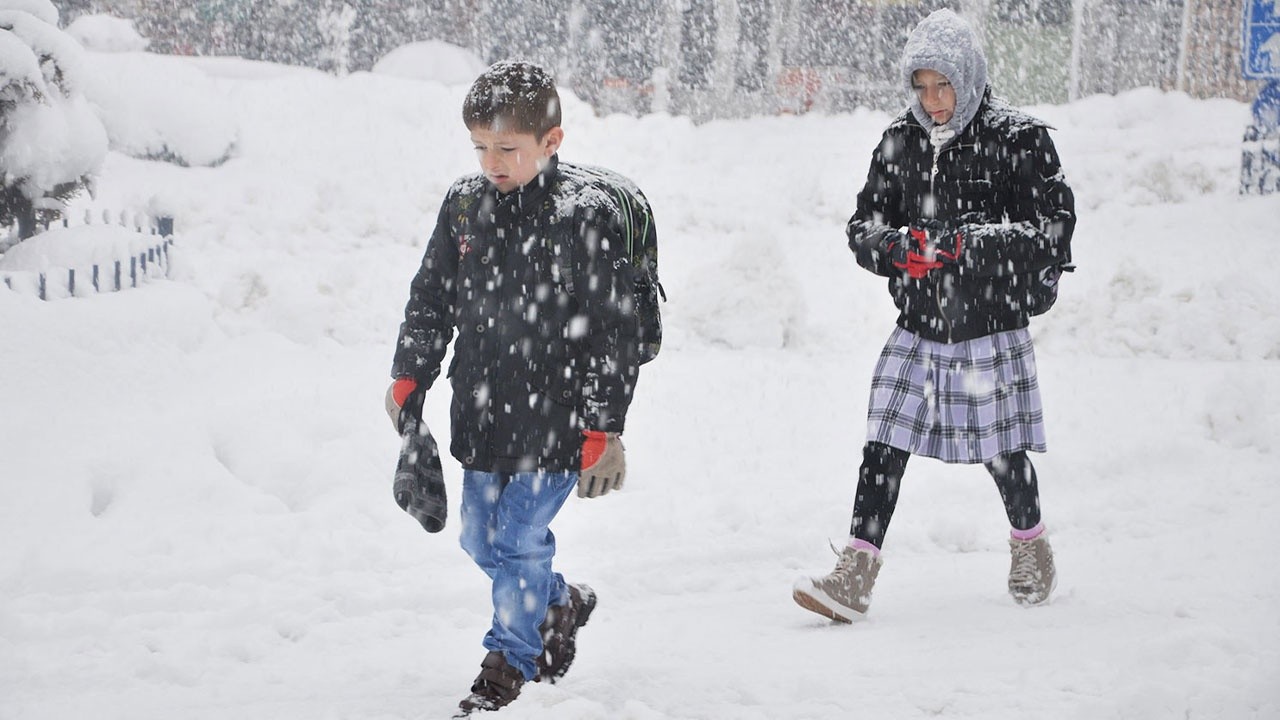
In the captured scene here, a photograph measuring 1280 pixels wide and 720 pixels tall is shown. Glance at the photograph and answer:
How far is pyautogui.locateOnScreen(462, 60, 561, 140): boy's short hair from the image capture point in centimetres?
290

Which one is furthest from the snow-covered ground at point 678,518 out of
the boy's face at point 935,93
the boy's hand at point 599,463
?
the boy's face at point 935,93

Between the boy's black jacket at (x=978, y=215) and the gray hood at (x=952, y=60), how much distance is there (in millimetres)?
60

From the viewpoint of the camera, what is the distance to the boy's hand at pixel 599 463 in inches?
116

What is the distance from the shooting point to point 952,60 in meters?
3.54

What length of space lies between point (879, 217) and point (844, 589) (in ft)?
4.07

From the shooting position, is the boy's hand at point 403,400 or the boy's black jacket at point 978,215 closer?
the boy's hand at point 403,400

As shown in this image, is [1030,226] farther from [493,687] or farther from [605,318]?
[493,687]

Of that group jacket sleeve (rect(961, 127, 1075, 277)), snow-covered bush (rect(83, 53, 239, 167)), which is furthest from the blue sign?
snow-covered bush (rect(83, 53, 239, 167))

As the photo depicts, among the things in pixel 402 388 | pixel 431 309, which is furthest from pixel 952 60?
pixel 402 388

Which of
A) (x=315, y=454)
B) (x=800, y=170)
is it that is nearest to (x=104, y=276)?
(x=315, y=454)

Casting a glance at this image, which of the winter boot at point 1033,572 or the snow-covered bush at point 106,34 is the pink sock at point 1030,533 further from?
the snow-covered bush at point 106,34

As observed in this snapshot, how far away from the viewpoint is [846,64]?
2273 cm

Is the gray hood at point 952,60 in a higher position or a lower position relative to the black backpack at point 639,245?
higher

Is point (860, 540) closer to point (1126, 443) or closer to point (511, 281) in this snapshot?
point (511, 281)
